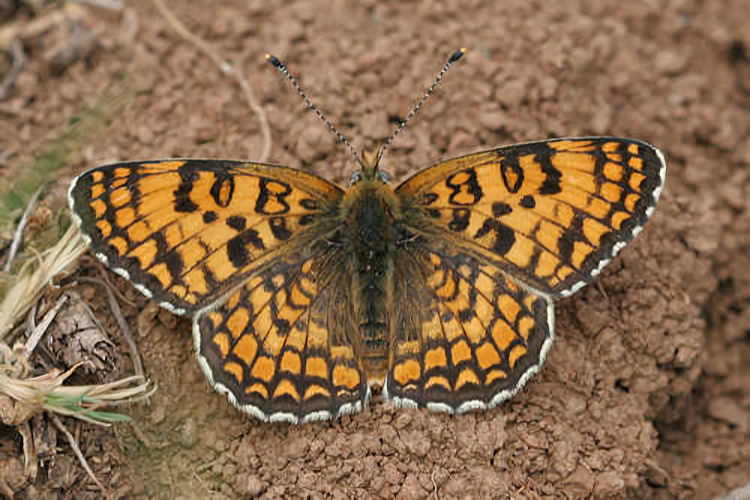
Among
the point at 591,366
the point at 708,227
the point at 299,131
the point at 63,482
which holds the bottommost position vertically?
the point at 63,482

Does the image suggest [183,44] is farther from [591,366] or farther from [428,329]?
[591,366]

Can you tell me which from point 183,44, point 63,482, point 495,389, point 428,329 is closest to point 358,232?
point 428,329

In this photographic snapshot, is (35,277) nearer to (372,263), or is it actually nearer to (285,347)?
(285,347)

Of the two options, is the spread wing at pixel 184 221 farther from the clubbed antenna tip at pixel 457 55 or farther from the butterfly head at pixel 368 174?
the clubbed antenna tip at pixel 457 55

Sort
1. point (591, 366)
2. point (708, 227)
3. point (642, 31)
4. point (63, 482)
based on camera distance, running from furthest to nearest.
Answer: point (642, 31) < point (708, 227) < point (591, 366) < point (63, 482)

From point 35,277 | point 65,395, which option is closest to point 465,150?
point 35,277

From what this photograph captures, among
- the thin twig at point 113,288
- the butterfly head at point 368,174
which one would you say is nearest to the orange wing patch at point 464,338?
the butterfly head at point 368,174
